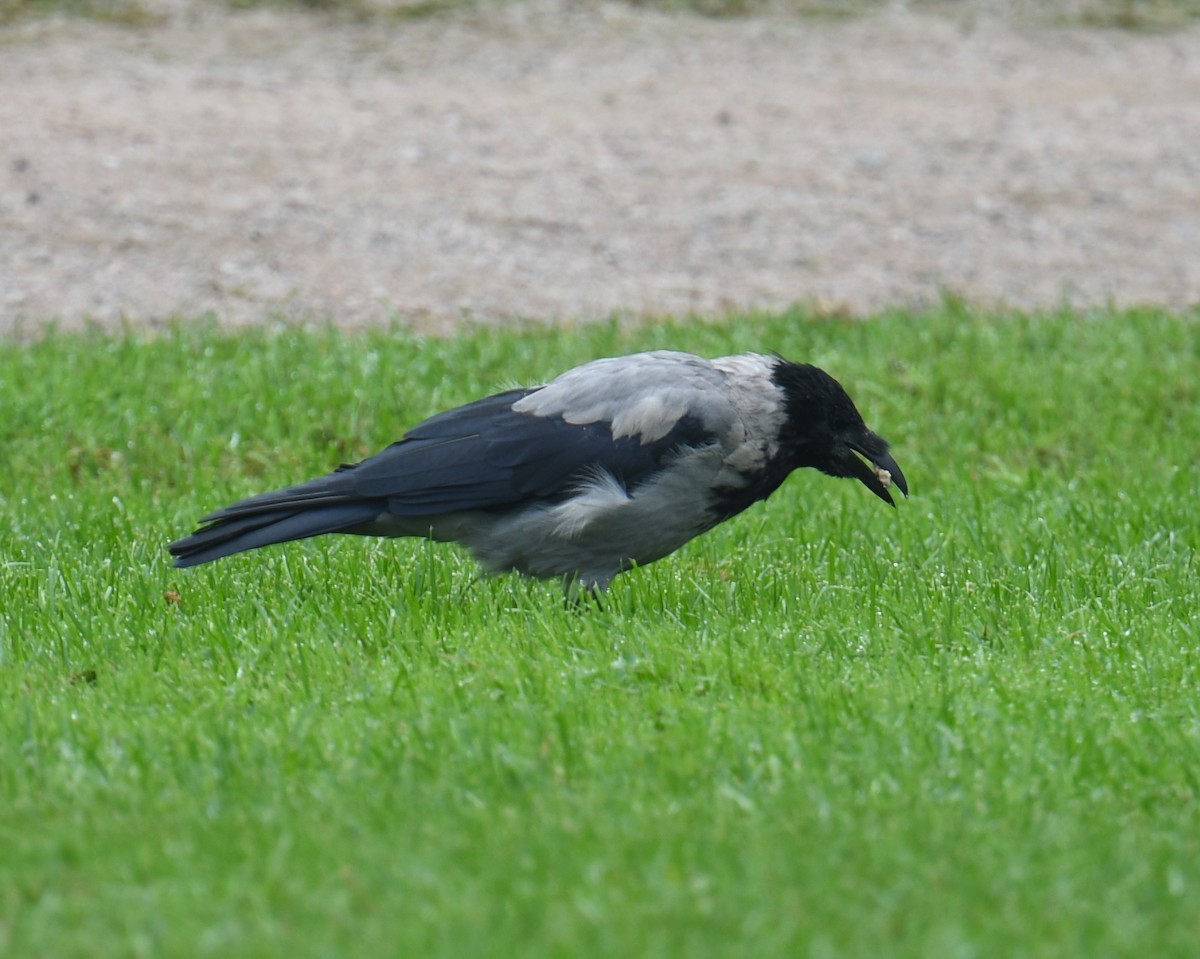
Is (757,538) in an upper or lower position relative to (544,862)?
lower

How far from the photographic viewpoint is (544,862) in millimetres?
3777

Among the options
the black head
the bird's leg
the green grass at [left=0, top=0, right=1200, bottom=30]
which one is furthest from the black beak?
the green grass at [left=0, top=0, right=1200, bottom=30]

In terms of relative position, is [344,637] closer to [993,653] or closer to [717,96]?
[993,653]

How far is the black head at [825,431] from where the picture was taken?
6.21 meters

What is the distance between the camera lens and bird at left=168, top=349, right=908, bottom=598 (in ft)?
19.4

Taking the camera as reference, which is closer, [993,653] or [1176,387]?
[993,653]

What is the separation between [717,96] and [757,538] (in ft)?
27.8

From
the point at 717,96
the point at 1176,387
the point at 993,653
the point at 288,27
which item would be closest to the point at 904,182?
the point at 717,96

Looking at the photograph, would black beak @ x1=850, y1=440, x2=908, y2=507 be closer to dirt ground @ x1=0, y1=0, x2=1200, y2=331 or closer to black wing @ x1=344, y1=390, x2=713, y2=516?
black wing @ x1=344, y1=390, x2=713, y2=516

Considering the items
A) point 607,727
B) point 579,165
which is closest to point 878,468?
point 607,727

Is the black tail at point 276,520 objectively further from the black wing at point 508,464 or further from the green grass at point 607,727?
the green grass at point 607,727

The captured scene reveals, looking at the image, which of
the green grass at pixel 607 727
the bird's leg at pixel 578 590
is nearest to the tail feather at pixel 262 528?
the green grass at pixel 607 727

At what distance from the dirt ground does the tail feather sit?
452cm

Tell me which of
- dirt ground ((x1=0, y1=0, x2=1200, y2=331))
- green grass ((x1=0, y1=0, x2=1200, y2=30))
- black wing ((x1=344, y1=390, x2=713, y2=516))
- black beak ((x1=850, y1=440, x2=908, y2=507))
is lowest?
dirt ground ((x1=0, y1=0, x2=1200, y2=331))
